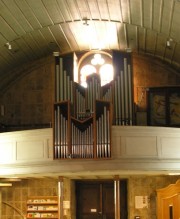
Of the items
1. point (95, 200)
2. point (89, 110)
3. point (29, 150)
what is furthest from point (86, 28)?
point (95, 200)

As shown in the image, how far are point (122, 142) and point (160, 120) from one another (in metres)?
3.57

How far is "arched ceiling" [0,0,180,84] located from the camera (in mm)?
12414

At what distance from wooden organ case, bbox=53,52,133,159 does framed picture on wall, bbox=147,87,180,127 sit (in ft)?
4.16

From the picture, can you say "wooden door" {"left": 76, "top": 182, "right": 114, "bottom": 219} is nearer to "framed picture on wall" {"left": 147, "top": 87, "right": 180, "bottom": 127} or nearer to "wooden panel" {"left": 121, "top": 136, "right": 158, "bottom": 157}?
"framed picture on wall" {"left": 147, "top": 87, "right": 180, "bottom": 127}

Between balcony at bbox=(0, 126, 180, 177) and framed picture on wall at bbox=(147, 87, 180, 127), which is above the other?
framed picture on wall at bbox=(147, 87, 180, 127)

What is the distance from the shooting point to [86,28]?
1466 cm

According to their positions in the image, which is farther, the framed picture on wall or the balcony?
the framed picture on wall

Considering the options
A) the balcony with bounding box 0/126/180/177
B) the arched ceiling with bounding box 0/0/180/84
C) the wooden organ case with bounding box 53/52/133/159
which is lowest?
the balcony with bounding box 0/126/180/177

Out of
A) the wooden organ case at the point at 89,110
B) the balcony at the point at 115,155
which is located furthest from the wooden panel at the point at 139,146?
the wooden organ case at the point at 89,110

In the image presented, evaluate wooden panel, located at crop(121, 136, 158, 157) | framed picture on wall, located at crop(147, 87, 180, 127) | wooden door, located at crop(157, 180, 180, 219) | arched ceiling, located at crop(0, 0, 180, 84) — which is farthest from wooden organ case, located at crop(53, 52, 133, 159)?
wooden door, located at crop(157, 180, 180, 219)

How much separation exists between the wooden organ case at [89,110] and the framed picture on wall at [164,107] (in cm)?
127

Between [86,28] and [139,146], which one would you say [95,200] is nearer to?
[139,146]

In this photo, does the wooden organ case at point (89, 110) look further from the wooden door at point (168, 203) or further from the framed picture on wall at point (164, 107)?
the wooden door at point (168, 203)

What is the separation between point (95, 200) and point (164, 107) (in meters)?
4.20
